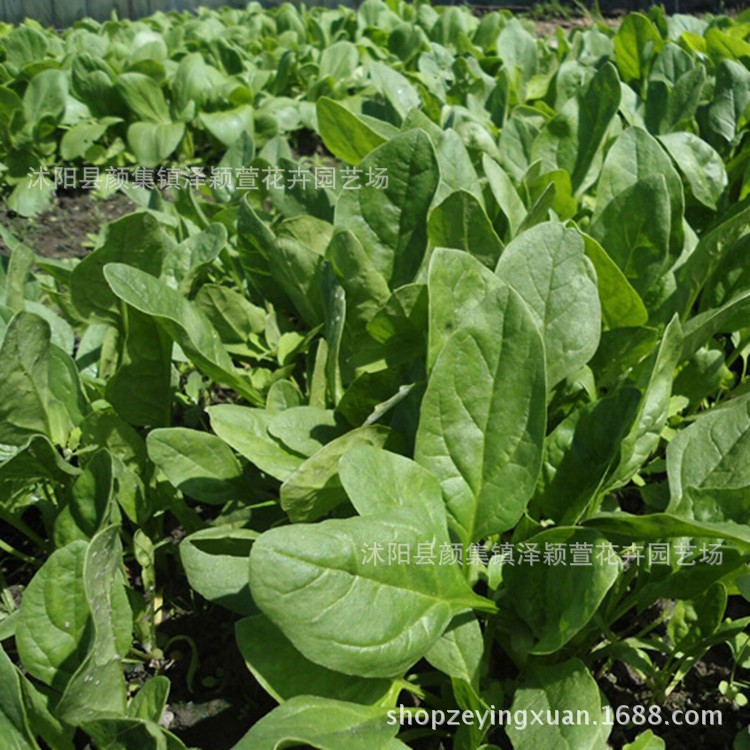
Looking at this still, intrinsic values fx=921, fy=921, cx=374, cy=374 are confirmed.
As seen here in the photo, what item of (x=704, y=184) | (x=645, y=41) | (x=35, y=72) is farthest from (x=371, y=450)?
(x=35, y=72)

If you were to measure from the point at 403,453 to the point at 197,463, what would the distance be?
315mm

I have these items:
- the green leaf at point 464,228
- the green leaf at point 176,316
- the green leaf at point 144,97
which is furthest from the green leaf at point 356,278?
the green leaf at point 144,97

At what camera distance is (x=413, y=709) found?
3.97 ft

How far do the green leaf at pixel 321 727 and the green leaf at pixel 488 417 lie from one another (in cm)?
26

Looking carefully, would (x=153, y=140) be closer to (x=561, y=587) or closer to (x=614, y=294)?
(x=614, y=294)

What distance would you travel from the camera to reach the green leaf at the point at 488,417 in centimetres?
113

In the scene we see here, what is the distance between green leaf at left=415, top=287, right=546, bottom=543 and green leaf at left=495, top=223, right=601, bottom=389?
5.5 inches

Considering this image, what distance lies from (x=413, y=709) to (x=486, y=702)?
0.10 m

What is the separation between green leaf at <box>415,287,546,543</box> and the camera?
3.71 feet

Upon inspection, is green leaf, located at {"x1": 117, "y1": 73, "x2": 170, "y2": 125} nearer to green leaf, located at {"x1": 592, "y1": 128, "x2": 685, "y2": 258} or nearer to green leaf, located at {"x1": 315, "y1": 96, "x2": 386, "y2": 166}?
green leaf, located at {"x1": 315, "y1": 96, "x2": 386, "y2": 166}

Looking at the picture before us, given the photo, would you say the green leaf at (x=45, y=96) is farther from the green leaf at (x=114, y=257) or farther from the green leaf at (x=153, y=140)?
the green leaf at (x=114, y=257)

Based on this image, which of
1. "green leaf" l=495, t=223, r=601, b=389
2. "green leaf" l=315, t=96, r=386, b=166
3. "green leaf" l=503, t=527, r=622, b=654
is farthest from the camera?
"green leaf" l=315, t=96, r=386, b=166

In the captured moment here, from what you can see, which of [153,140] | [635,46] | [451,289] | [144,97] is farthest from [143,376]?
[144,97]

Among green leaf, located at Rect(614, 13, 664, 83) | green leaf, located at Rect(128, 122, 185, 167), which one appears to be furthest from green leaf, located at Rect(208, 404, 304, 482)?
green leaf, located at Rect(128, 122, 185, 167)
